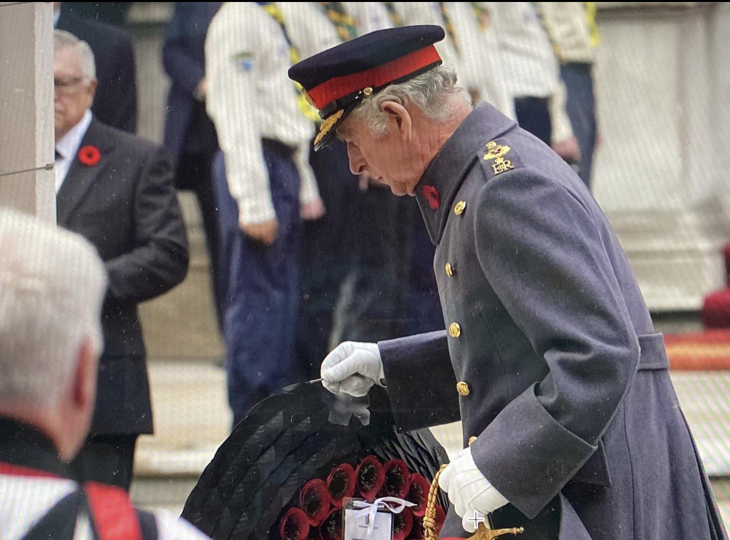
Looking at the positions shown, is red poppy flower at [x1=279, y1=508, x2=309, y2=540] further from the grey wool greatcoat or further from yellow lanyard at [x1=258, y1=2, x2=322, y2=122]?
yellow lanyard at [x1=258, y1=2, x2=322, y2=122]

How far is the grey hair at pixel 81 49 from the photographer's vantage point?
224cm

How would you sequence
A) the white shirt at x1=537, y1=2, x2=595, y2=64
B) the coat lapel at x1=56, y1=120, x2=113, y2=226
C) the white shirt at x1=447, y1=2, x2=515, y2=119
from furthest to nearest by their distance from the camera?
the white shirt at x1=537, y1=2, x2=595, y2=64
the white shirt at x1=447, y1=2, x2=515, y2=119
the coat lapel at x1=56, y1=120, x2=113, y2=226

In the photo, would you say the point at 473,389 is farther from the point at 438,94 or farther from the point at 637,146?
the point at 637,146

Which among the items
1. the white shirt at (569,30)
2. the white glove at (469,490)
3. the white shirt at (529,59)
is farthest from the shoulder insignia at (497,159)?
the white shirt at (569,30)

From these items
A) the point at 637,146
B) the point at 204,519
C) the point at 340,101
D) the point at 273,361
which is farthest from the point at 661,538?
the point at 637,146

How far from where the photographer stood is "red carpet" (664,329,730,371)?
271cm

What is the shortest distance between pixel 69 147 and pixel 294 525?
102cm

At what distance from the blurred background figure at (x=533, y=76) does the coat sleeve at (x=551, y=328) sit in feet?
4.28

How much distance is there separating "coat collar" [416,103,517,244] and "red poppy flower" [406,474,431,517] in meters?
0.51

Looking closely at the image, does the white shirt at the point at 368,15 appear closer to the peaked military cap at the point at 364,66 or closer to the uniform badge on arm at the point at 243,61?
the uniform badge on arm at the point at 243,61

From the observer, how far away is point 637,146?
3.45 metres

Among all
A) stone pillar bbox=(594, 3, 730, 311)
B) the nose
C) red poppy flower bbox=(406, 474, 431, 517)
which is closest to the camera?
the nose

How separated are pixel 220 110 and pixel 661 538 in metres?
1.84

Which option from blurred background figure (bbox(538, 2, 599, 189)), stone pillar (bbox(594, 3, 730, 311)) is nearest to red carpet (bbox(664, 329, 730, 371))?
stone pillar (bbox(594, 3, 730, 311))
